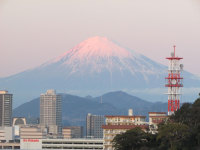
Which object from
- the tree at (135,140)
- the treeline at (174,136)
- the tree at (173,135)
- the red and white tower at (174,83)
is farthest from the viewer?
the red and white tower at (174,83)

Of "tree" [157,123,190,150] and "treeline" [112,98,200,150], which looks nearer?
"treeline" [112,98,200,150]

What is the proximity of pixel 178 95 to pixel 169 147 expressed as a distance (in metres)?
60.4

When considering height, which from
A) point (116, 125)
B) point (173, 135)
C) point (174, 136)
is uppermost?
point (116, 125)

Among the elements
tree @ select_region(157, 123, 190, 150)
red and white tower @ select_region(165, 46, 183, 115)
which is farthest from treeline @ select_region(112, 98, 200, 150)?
red and white tower @ select_region(165, 46, 183, 115)

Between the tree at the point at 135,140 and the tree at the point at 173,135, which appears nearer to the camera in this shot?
the tree at the point at 173,135

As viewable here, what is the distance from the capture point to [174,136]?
104500 millimetres

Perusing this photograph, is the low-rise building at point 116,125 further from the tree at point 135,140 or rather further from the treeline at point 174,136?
the tree at point 135,140

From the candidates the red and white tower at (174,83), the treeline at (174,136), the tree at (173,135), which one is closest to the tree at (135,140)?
the treeline at (174,136)

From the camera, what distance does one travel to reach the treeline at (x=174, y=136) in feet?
334

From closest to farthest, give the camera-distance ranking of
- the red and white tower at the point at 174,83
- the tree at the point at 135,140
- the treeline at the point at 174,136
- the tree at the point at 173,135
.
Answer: the treeline at the point at 174,136
the tree at the point at 173,135
the tree at the point at 135,140
the red and white tower at the point at 174,83

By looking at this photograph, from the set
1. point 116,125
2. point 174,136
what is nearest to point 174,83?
point 116,125

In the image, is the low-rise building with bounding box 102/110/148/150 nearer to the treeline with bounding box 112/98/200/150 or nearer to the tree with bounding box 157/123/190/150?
the treeline with bounding box 112/98/200/150

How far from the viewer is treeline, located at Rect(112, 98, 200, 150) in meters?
102

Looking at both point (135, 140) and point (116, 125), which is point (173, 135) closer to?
point (135, 140)
